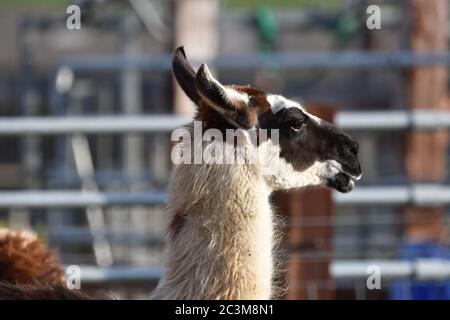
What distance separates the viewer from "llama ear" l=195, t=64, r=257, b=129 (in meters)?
3.49

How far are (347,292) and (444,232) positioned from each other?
112 cm

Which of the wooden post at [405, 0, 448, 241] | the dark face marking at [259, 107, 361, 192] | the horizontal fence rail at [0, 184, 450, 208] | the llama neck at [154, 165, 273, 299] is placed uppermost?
the wooden post at [405, 0, 448, 241]

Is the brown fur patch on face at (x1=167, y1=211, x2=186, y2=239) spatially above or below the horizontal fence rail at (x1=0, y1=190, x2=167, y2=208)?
below

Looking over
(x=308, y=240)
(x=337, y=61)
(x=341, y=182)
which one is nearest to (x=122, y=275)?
(x=308, y=240)

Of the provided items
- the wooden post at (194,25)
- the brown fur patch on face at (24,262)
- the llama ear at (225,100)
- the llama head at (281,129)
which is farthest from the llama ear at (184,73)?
the wooden post at (194,25)

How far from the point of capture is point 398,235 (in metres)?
7.26

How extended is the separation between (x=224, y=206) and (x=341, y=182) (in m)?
0.66

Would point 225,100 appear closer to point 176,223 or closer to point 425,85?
point 176,223

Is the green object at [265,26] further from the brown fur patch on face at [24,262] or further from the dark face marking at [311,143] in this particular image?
the dark face marking at [311,143]

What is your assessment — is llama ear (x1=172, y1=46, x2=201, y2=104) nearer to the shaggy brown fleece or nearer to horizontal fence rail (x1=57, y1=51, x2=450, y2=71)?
the shaggy brown fleece

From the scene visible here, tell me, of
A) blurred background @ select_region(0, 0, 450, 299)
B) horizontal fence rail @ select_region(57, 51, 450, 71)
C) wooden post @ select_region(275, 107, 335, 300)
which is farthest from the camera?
horizontal fence rail @ select_region(57, 51, 450, 71)

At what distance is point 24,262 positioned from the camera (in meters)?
4.66

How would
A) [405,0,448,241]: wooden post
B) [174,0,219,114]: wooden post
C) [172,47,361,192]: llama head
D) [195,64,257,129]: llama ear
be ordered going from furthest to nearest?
[174,0,219,114]: wooden post → [405,0,448,241]: wooden post → [172,47,361,192]: llama head → [195,64,257,129]: llama ear

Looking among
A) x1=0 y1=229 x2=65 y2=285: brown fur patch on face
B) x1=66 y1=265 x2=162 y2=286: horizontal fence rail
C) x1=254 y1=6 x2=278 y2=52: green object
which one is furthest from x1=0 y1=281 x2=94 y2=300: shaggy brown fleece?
x1=254 y1=6 x2=278 y2=52: green object
